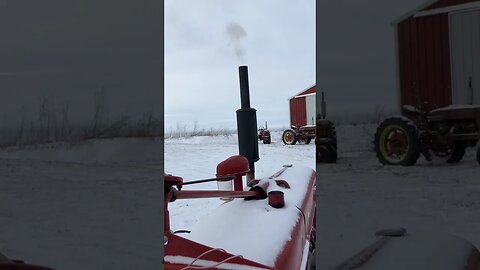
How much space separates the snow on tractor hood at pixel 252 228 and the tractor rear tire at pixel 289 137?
1210cm

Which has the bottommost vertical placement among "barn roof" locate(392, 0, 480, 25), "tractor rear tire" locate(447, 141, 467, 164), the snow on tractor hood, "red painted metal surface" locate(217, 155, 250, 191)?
the snow on tractor hood

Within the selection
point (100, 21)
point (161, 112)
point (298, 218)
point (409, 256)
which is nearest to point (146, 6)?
point (100, 21)

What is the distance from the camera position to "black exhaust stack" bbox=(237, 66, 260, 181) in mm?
4156

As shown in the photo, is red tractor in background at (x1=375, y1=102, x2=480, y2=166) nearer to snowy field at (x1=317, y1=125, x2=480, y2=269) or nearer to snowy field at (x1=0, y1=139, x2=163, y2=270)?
snowy field at (x1=317, y1=125, x2=480, y2=269)

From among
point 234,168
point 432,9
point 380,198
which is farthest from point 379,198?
point 234,168

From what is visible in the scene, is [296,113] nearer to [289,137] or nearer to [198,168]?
[289,137]

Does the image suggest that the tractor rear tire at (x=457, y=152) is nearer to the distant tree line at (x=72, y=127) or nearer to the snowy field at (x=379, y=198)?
the snowy field at (x=379, y=198)

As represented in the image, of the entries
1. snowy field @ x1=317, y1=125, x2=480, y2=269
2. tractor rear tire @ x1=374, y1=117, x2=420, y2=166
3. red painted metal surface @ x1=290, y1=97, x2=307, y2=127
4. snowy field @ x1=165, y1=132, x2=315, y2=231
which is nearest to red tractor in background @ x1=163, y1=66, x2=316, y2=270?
snowy field @ x1=165, y1=132, x2=315, y2=231

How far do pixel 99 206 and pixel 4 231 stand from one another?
0.21 m

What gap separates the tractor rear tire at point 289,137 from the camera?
1580cm

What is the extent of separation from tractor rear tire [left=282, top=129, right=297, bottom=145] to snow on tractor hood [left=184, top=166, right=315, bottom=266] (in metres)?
12.1

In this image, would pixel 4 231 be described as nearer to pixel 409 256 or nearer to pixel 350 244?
pixel 350 244

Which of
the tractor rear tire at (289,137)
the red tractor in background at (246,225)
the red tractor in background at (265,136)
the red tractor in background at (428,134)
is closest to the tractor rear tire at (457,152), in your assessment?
the red tractor in background at (428,134)

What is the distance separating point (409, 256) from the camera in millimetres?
965
